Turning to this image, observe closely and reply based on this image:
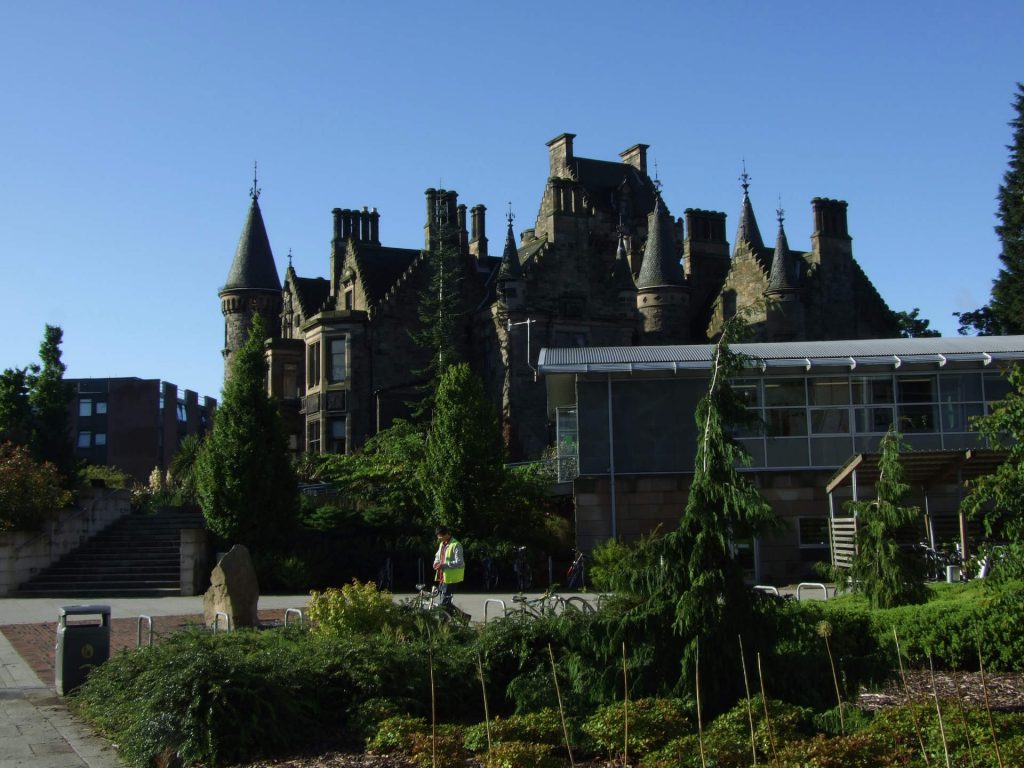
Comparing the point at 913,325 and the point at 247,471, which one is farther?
the point at 913,325

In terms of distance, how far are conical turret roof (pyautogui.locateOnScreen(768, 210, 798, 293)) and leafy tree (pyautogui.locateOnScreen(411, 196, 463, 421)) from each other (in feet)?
44.2

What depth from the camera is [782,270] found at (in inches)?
2002

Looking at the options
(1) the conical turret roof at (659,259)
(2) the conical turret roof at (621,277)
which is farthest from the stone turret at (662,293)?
(2) the conical turret roof at (621,277)

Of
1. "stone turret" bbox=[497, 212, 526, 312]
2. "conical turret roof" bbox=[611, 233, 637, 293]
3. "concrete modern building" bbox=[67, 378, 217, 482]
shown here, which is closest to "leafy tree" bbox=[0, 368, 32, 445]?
"stone turret" bbox=[497, 212, 526, 312]

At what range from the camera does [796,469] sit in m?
31.0

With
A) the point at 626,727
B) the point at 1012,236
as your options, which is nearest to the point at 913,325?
the point at 1012,236

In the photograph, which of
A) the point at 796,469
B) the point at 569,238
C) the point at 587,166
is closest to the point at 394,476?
the point at 796,469

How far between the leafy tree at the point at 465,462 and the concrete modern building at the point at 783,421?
7.36 feet

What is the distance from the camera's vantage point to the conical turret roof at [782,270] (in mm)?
50562

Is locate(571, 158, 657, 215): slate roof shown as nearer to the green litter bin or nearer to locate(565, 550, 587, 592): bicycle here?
locate(565, 550, 587, 592): bicycle

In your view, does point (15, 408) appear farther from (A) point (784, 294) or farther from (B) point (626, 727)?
(B) point (626, 727)

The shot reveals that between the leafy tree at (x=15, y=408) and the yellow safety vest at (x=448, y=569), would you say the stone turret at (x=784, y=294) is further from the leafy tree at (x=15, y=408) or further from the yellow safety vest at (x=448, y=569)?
the yellow safety vest at (x=448, y=569)

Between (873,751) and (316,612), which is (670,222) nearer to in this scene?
(316,612)

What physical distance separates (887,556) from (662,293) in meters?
36.2
